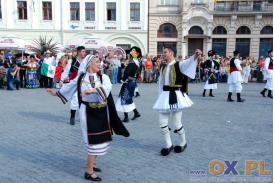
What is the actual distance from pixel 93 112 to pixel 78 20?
29.0 metres

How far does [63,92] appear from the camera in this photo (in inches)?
195

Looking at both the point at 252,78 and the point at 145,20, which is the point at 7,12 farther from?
the point at 252,78

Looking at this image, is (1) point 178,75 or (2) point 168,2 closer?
(1) point 178,75

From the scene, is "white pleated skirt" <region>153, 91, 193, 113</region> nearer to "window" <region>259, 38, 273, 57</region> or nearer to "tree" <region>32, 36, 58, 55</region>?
"tree" <region>32, 36, 58, 55</region>

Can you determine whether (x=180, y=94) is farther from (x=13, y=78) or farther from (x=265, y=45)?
(x=265, y=45)

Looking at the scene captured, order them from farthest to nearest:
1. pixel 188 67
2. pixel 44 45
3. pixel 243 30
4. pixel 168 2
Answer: pixel 168 2 → pixel 243 30 → pixel 44 45 → pixel 188 67

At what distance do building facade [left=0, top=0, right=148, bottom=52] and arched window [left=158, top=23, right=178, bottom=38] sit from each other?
5.52 feet

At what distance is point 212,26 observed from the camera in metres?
31.9

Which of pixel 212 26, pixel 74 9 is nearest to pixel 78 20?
pixel 74 9

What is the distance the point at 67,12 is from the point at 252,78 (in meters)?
19.2

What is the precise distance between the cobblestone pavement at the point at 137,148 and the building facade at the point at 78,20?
2315 cm

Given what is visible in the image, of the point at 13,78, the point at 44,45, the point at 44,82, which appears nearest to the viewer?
the point at 13,78

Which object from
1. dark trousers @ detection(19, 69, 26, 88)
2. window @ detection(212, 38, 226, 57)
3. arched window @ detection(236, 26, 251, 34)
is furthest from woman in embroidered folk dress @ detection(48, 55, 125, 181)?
arched window @ detection(236, 26, 251, 34)

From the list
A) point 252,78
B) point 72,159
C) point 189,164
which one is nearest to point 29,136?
point 72,159
